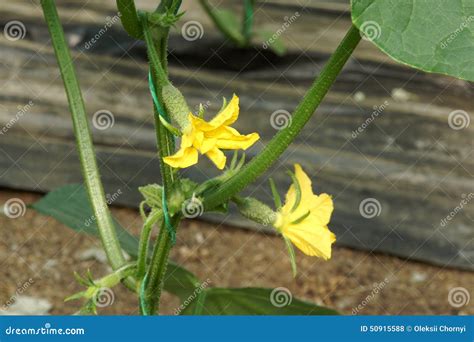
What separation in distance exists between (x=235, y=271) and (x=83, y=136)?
114cm

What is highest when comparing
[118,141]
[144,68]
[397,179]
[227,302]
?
[144,68]

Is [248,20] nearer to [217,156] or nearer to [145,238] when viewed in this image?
[145,238]

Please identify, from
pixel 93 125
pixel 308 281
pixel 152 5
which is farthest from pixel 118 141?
pixel 308 281

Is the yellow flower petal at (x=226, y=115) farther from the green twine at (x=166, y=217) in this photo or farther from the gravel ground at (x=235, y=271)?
the gravel ground at (x=235, y=271)

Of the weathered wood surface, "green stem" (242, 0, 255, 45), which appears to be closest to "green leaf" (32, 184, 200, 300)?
the weathered wood surface

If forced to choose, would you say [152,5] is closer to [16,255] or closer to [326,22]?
[326,22]

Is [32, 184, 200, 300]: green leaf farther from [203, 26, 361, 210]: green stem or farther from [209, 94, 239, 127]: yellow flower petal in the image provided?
[209, 94, 239, 127]: yellow flower petal

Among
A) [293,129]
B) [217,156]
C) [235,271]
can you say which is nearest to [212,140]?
[217,156]

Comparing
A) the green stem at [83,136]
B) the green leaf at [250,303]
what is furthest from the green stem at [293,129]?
the green leaf at [250,303]

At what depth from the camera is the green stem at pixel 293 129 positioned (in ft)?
3.04

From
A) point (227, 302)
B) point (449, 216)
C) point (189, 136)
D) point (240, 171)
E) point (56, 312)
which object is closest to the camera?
point (189, 136)

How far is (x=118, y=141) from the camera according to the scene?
2.27 m

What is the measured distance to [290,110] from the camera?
2.21 m

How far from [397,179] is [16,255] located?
92 centimetres
